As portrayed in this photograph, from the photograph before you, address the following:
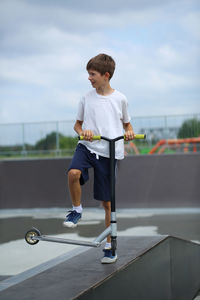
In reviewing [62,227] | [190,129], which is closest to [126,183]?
[62,227]

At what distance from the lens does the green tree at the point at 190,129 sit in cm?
1340

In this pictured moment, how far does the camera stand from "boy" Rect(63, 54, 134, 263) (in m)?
4.06

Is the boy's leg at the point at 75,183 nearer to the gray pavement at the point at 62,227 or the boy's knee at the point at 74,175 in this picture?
the boy's knee at the point at 74,175

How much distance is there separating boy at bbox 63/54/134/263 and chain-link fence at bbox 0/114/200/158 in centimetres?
961

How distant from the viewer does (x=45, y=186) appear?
453 inches

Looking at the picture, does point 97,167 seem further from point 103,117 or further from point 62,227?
point 62,227

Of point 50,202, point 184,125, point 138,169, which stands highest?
point 184,125

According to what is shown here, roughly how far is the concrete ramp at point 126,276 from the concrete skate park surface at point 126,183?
5416mm

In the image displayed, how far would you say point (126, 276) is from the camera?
3.67 metres

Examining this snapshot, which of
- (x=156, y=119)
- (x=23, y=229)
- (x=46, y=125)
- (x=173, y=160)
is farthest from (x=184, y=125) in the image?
(x=23, y=229)

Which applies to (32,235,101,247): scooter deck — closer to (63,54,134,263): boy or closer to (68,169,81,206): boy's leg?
(63,54,134,263): boy

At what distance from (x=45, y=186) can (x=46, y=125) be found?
3.02 meters

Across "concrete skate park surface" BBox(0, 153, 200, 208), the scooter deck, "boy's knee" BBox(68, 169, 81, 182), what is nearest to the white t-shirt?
"boy's knee" BBox(68, 169, 81, 182)

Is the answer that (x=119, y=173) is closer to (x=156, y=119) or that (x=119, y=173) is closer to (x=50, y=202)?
(x=50, y=202)
